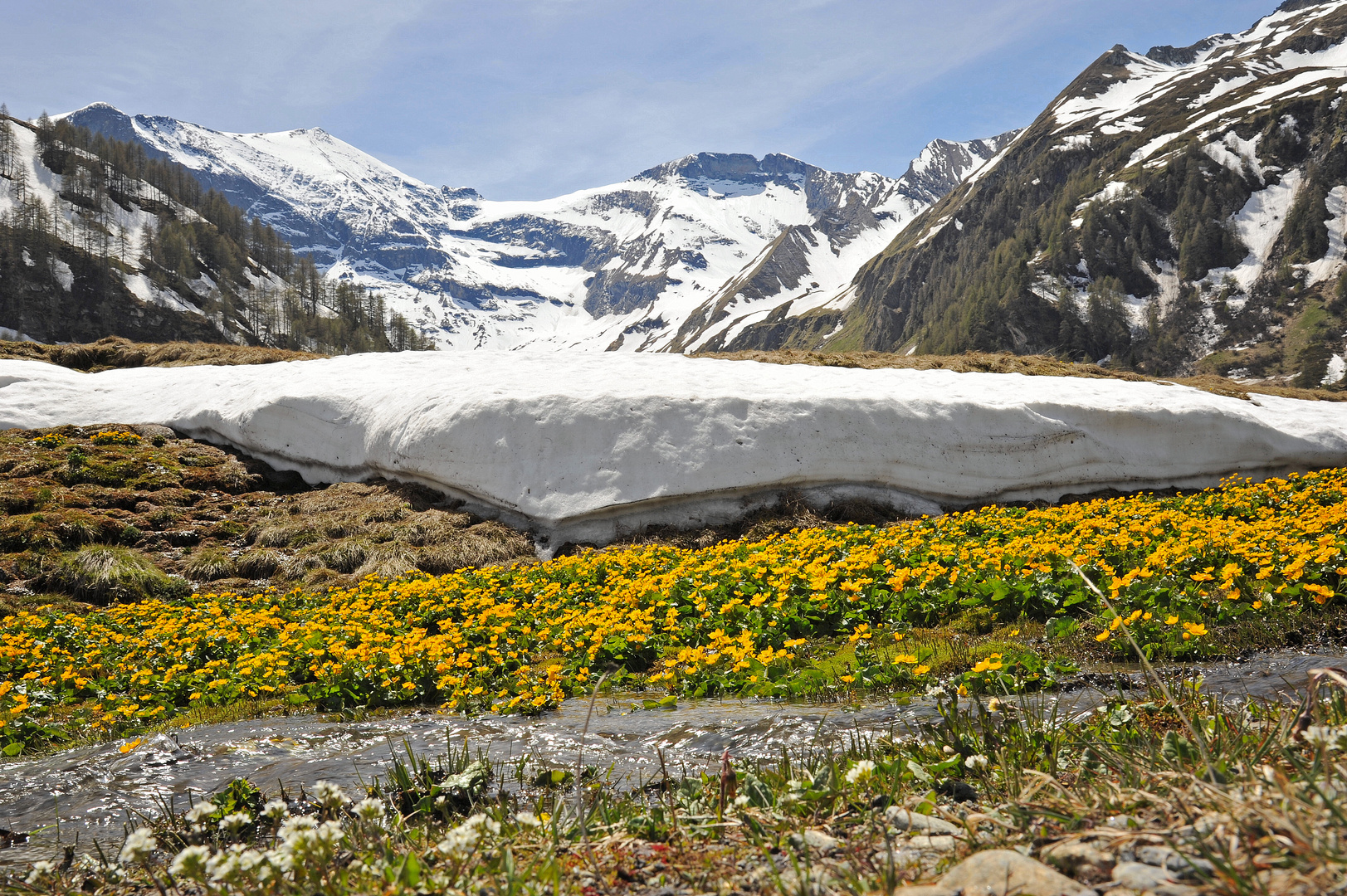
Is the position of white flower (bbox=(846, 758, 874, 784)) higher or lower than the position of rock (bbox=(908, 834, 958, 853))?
higher

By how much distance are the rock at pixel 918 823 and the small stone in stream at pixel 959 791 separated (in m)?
0.30

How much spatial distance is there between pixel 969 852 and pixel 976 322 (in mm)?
161325

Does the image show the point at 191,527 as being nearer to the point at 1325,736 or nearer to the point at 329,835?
the point at 329,835

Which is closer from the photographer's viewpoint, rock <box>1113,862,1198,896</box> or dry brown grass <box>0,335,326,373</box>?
rock <box>1113,862,1198,896</box>

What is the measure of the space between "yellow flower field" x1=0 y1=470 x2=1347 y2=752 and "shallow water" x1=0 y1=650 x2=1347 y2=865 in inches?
14.9

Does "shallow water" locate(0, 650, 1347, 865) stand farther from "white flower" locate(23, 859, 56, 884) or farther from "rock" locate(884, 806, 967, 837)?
"rock" locate(884, 806, 967, 837)

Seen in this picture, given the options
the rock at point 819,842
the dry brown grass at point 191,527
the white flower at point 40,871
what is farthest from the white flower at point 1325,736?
the dry brown grass at point 191,527

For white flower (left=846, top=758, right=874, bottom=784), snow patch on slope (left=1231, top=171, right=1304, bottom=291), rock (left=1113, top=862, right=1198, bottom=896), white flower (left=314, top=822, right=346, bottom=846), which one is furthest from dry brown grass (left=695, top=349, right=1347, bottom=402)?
snow patch on slope (left=1231, top=171, right=1304, bottom=291)

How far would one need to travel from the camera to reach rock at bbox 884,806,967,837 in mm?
Answer: 2703

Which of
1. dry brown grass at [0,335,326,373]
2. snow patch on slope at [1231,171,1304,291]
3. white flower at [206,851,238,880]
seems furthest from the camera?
snow patch on slope at [1231,171,1304,291]

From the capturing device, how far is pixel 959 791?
310 cm

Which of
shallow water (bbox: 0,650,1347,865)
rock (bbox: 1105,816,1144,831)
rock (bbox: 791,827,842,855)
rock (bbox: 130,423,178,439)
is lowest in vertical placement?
shallow water (bbox: 0,650,1347,865)

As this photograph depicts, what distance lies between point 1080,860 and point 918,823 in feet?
2.15

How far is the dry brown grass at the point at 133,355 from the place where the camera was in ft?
86.6
